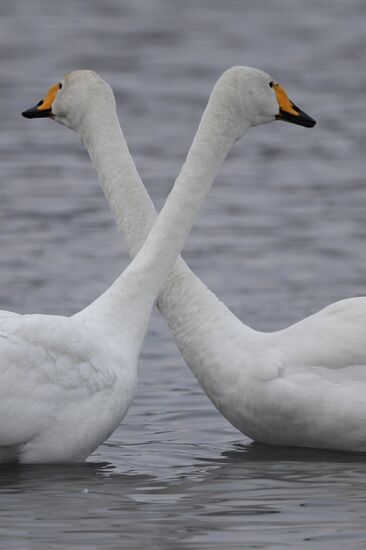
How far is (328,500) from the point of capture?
8.23 metres

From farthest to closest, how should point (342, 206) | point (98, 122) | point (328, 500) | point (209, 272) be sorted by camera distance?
point (342, 206) → point (209, 272) → point (98, 122) → point (328, 500)

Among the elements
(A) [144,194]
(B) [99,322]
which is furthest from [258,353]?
(A) [144,194]

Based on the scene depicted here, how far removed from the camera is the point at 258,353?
971 centimetres

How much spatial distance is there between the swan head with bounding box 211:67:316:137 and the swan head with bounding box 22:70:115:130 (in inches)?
27.2

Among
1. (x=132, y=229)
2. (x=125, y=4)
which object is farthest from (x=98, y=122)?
(x=125, y=4)

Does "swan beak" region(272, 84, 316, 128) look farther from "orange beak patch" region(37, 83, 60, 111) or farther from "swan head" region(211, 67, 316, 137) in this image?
"orange beak patch" region(37, 83, 60, 111)

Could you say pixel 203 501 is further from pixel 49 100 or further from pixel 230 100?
pixel 49 100

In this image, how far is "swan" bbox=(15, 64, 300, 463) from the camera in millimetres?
8594

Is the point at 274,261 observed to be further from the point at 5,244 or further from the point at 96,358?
the point at 96,358

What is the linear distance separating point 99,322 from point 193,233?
617 cm

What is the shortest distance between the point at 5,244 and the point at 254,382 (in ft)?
19.0

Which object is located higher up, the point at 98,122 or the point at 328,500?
the point at 98,122

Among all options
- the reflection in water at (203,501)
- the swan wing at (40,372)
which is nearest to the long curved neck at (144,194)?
the swan wing at (40,372)

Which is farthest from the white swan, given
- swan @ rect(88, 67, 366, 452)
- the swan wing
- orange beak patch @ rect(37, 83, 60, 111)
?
the swan wing
